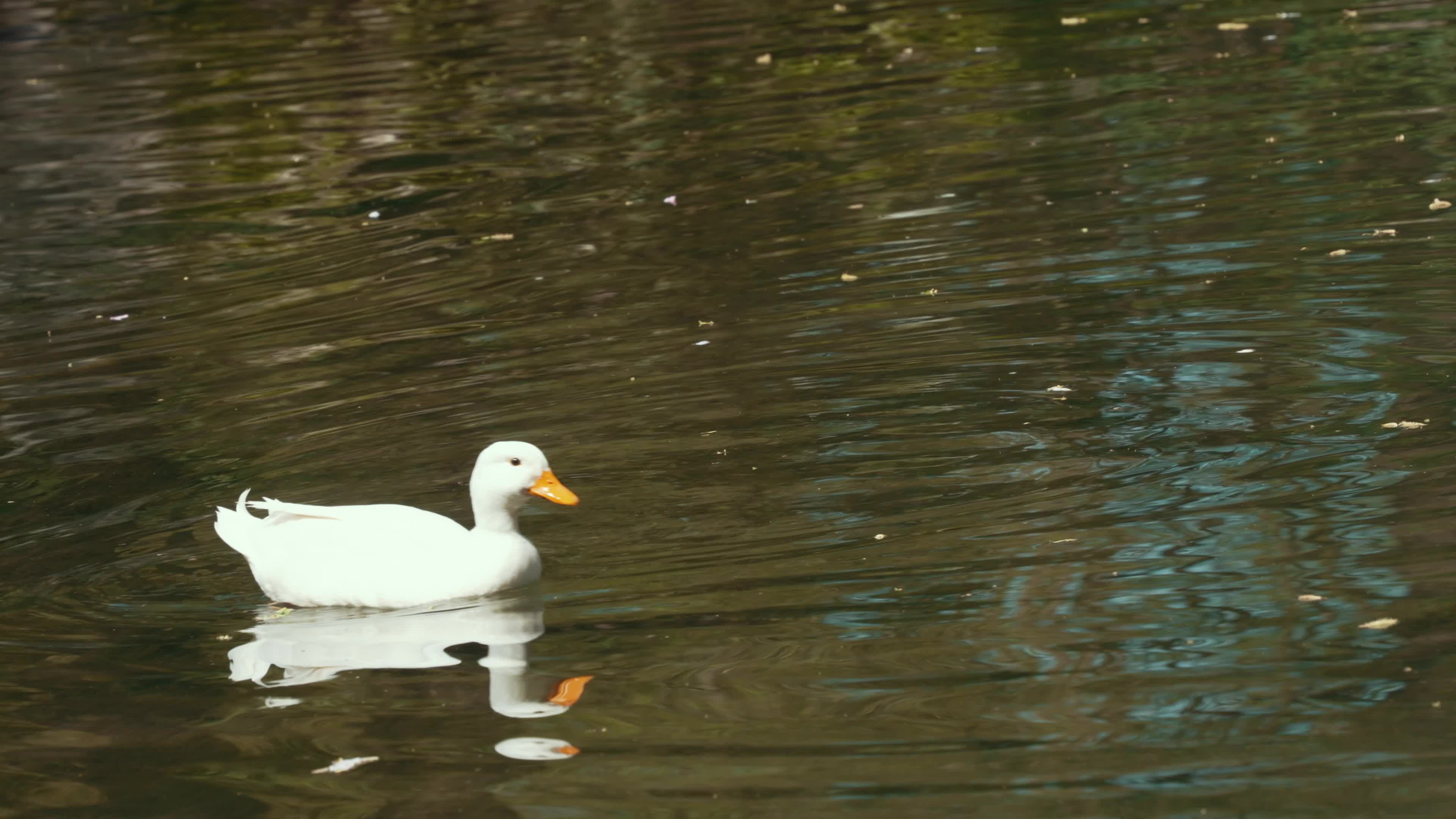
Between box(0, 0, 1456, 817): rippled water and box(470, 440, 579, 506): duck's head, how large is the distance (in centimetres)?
34

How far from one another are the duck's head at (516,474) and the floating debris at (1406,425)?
2.82 meters

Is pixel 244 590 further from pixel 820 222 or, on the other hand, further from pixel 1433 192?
pixel 1433 192

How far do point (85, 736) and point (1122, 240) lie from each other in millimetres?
5860

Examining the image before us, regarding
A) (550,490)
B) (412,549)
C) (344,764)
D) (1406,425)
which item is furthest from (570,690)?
(1406,425)

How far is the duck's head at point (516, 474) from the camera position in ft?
19.7

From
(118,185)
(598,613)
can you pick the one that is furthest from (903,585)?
(118,185)

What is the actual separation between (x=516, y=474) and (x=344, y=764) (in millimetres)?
1285

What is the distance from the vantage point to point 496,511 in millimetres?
6082

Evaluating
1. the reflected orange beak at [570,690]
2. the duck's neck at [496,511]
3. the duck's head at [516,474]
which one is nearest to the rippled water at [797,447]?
the reflected orange beak at [570,690]

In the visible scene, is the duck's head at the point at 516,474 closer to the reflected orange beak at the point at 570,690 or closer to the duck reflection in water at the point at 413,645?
the duck reflection in water at the point at 413,645

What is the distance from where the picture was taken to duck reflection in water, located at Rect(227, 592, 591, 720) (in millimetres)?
5387

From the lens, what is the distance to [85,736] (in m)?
5.40

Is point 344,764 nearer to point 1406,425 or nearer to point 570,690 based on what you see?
point 570,690

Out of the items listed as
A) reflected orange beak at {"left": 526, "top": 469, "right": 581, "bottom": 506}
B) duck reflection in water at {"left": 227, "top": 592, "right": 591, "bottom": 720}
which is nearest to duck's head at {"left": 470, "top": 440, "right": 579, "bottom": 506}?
reflected orange beak at {"left": 526, "top": 469, "right": 581, "bottom": 506}
